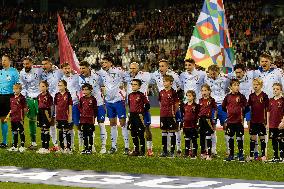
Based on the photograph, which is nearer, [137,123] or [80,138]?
[137,123]

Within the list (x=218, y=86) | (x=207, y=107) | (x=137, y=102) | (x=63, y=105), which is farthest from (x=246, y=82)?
(x=63, y=105)

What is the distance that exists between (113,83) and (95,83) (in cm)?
40

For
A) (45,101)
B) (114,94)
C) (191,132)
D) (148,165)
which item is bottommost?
(148,165)

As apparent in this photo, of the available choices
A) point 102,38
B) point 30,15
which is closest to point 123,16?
point 102,38

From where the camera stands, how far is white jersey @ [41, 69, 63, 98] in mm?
15884

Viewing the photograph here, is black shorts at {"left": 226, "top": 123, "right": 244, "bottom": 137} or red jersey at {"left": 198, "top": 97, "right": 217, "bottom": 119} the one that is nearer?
black shorts at {"left": 226, "top": 123, "right": 244, "bottom": 137}

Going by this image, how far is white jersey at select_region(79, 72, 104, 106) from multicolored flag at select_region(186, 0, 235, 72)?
4.06 m

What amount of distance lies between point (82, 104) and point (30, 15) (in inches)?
1338

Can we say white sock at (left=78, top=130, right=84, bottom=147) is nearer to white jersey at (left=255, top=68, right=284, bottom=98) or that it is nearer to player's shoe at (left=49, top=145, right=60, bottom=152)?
player's shoe at (left=49, top=145, right=60, bottom=152)

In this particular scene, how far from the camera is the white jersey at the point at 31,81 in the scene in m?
16.0

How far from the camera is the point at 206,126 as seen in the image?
1369 centimetres

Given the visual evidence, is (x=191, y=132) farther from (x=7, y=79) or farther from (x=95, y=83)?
(x=7, y=79)

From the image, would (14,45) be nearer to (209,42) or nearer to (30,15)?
(30,15)

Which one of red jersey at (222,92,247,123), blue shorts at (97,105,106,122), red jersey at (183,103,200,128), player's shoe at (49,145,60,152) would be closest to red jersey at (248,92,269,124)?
red jersey at (222,92,247,123)
